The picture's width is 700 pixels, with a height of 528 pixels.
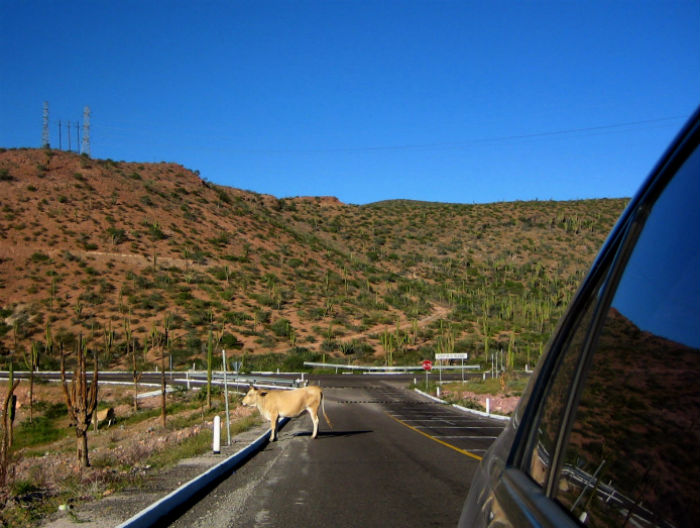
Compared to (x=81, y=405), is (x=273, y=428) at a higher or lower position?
lower

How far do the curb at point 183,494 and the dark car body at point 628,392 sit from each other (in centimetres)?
570

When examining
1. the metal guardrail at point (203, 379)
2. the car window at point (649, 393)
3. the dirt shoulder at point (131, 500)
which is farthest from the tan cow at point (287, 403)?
the metal guardrail at point (203, 379)

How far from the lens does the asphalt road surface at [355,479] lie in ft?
27.5

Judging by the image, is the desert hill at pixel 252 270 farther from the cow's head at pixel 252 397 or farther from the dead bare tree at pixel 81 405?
the dead bare tree at pixel 81 405

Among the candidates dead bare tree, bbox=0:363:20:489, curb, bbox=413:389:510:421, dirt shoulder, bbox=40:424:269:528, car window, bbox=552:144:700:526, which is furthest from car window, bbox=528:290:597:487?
curb, bbox=413:389:510:421

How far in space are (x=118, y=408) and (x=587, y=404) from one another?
34352 millimetres

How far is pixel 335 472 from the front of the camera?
1211 cm

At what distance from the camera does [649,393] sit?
159cm

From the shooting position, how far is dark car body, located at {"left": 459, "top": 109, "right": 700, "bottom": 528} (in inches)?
55.1

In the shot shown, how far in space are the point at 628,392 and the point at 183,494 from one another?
866cm

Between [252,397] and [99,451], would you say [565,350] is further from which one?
[99,451]

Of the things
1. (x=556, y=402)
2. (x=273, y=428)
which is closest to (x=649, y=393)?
(x=556, y=402)

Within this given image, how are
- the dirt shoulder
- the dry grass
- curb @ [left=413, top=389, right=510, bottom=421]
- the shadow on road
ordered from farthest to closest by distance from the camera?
1. curb @ [left=413, top=389, right=510, bottom=421]
2. the shadow on road
3. the dry grass
4. the dirt shoulder

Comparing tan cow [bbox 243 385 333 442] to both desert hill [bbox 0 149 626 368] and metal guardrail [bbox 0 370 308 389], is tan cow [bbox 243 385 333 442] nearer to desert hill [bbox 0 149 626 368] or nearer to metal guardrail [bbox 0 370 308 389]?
metal guardrail [bbox 0 370 308 389]
